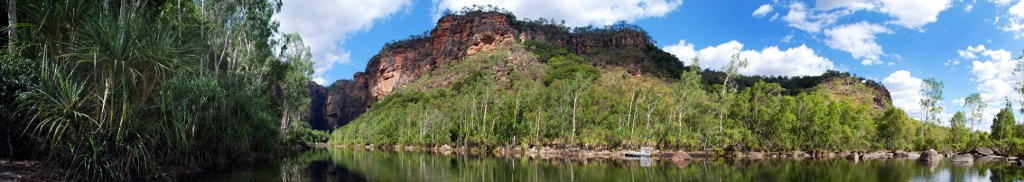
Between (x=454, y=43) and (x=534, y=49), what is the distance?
25097 millimetres

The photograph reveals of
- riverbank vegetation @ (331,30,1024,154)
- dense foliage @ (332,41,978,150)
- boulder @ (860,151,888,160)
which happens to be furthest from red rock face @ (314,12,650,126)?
boulder @ (860,151,888,160)

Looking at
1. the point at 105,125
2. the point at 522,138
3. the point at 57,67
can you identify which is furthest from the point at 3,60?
the point at 522,138

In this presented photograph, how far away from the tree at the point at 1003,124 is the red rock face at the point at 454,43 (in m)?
68.3

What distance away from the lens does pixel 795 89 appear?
116938 mm

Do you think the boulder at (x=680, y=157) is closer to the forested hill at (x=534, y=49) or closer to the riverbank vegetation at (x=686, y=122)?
the riverbank vegetation at (x=686, y=122)

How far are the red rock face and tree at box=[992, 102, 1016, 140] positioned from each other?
68.3m

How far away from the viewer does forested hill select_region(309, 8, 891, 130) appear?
114m

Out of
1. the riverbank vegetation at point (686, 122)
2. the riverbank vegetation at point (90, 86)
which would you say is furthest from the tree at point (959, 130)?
the riverbank vegetation at point (90, 86)

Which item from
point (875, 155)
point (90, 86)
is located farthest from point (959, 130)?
point (90, 86)

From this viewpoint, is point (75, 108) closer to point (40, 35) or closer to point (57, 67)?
point (57, 67)

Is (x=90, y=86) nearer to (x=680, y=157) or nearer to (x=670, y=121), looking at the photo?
(x=680, y=157)

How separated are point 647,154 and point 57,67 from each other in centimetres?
4279

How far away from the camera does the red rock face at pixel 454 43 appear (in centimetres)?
13175

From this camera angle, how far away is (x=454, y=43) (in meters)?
142
